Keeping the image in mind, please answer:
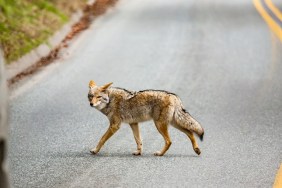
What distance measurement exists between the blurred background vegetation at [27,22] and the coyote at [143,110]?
604 cm

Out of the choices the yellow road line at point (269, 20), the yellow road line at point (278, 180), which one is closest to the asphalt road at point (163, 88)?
the yellow road line at point (278, 180)

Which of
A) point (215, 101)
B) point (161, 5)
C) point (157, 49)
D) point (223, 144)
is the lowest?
point (161, 5)

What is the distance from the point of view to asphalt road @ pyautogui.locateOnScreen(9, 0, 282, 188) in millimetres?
7426

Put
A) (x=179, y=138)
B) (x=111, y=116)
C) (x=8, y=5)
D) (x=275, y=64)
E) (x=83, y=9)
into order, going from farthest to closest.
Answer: (x=83, y=9)
(x=8, y=5)
(x=275, y=64)
(x=179, y=138)
(x=111, y=116)

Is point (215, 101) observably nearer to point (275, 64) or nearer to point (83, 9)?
point (275, 64)

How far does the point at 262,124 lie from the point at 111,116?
7.74 feet

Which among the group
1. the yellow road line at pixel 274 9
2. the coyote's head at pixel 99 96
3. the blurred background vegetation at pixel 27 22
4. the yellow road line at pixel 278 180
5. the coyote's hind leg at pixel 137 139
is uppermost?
the coyote's head at pixel 99 96

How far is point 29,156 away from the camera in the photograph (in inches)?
325

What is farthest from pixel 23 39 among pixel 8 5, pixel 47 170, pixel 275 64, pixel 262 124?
pixel 47 170

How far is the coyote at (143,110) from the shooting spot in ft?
25.7

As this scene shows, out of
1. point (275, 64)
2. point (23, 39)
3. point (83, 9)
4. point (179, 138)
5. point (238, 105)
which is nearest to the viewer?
point (179, 138)

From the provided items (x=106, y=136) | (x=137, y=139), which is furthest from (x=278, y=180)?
(x=106, y=136)

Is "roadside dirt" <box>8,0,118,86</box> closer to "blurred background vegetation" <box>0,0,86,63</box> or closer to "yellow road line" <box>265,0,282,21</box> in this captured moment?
"blurred background vegetation" <box>0,0,86,63</box>

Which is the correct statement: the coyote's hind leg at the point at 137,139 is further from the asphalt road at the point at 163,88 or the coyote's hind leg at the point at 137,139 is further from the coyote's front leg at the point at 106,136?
the coyote's front leg at the point at 106,136
